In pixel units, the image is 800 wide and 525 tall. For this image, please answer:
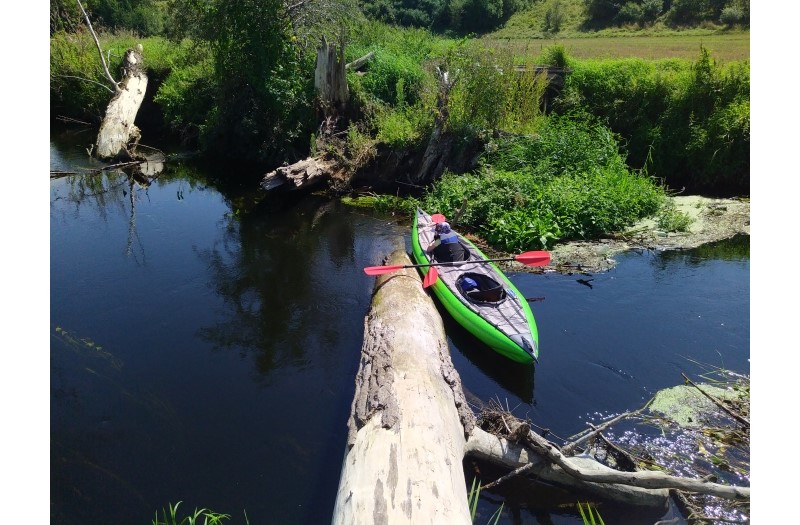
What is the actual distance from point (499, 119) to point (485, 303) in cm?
788

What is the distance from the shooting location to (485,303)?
820cm

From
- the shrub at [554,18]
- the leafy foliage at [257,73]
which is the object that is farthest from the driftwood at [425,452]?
the shrub at [554,18]

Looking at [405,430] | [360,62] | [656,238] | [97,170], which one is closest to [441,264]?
[405,430]

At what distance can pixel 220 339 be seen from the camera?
8398 mm

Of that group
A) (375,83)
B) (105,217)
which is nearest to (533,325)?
(105,217)

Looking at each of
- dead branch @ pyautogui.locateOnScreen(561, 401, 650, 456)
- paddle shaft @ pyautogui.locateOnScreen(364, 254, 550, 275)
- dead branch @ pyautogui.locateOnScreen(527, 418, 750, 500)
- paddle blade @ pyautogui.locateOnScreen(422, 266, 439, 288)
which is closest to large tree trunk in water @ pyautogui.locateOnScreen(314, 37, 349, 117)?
paddle shaft @ pyautogui.locateOnScreen(364, 254, 550, 275)

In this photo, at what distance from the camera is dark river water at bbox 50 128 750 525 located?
5.95m

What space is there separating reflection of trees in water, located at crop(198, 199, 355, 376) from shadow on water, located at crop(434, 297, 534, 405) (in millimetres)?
1884

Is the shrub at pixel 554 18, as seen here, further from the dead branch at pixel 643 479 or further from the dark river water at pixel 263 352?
the dead branch at pixel 643 479

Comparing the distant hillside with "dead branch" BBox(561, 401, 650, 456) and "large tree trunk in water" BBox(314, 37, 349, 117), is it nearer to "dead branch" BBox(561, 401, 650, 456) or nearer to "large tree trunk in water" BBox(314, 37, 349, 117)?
"large tree trunk in water" BBox(314, 37, 349, 117)

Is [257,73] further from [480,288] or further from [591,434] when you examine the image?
[591,434]

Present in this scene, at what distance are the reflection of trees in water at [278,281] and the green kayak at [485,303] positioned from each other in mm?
1841

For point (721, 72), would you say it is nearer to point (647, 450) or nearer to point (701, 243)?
point (701, 243)

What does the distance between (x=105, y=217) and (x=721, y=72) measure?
51.7ft
